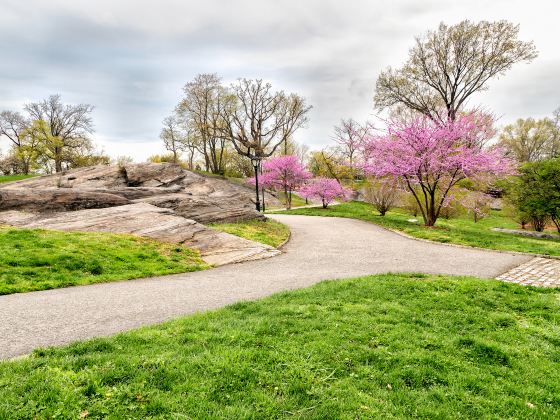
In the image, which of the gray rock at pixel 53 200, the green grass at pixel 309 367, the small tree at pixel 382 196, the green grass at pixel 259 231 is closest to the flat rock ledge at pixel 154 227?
the gray rock at pixel 53 200

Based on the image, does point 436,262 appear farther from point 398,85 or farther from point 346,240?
point 398,85

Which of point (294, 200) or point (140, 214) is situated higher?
point (140, 214)

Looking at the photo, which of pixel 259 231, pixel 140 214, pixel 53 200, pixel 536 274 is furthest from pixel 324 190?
pixel 536 274

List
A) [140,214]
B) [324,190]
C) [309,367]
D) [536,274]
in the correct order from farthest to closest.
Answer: [324,190], [140,214], [536,274], [309,367]

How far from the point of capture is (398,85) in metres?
31.8

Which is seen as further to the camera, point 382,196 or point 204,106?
point 204,106

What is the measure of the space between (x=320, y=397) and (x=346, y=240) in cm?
1202

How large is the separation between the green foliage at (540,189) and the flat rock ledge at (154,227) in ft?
62.0

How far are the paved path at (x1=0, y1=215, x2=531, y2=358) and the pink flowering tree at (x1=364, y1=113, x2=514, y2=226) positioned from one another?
5.41 m

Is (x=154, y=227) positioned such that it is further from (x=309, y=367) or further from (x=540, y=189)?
(x=540, y=189)

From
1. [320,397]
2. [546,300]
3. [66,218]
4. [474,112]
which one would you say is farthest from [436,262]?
[66,218]

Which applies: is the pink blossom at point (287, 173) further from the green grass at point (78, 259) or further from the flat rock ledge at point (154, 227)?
the green grass at point (78, 259)

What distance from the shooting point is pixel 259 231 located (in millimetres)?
15961

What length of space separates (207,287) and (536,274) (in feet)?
30.4
